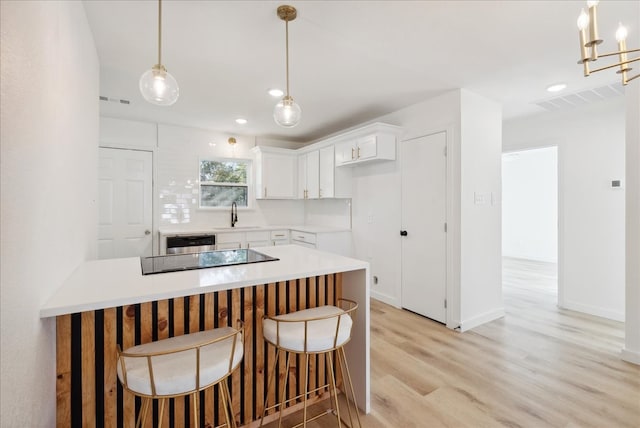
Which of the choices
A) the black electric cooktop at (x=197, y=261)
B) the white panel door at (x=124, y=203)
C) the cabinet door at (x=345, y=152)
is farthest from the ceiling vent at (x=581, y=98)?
the white panel door at (x=124, y=203)

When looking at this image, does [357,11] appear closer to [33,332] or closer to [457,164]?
[457,164]

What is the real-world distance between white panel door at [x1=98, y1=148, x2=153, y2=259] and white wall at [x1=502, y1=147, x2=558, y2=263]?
6893mm

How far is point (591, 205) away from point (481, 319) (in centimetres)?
188

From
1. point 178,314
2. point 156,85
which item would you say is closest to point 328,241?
point 178,314

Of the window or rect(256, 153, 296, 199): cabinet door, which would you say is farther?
rect(256, 153, 296, 199): cabinet door

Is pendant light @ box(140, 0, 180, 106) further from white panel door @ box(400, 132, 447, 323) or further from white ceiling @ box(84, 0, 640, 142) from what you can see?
white panel door @ box(400, 132, 447, 323)

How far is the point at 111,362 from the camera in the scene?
4.25 feet

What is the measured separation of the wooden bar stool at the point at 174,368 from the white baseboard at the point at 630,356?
3060 mm

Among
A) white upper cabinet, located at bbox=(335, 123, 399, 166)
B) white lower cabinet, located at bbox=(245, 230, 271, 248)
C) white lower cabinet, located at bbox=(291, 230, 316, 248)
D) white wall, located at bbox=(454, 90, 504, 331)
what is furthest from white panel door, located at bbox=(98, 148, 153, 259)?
white wall, located at bbox=(454, 90, 504, 331)

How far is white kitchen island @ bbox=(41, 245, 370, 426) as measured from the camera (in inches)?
47.8

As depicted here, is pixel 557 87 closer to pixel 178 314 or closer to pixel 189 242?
pixel 178 314

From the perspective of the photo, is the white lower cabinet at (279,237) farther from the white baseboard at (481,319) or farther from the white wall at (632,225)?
the white wall at (632,225)

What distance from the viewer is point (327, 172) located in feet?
14.1

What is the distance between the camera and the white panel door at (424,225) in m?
3.14
